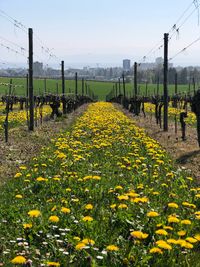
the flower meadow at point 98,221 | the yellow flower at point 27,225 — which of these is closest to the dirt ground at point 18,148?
the flower meadow at point 98,221

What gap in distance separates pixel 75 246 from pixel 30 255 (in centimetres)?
60

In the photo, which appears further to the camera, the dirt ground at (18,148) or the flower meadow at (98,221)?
the dirt ground at (18,148)

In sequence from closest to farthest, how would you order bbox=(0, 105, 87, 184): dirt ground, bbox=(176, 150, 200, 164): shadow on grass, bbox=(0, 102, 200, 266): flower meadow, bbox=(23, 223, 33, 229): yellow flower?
bbox=(0, 102, 200, 266): flower meadow
bbox=(23, 223, 33, 229): yellow flower
bbox=(0, 105, 87, 184): dirt ground
bbox=(176, 150, 200, 164): shadow on grass

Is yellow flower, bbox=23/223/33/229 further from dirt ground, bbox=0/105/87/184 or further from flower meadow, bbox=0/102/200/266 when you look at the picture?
dirt ground, bbox=0/105/87/184

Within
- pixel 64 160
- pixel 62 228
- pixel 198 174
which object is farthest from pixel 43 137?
pixel 62 228

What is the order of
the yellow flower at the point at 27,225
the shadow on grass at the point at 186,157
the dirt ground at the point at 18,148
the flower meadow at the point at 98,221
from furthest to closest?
the shadow on grass at the point at 186,157 < the dirt ground at the point at 18,148 < the yellow flower at the point at 27,225 < the flower meadow at the point at 98,221

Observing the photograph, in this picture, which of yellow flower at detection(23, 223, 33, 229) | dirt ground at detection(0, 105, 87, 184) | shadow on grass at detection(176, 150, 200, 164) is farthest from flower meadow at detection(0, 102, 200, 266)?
shadow on grass at detection(176, 150, 200, 164)

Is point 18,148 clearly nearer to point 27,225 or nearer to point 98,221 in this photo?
point 98,221

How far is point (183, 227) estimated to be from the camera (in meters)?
7.25

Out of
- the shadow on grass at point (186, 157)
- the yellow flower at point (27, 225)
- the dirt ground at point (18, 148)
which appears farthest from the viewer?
the shadow on grass at point (186, 157)

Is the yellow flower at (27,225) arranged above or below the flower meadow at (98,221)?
above

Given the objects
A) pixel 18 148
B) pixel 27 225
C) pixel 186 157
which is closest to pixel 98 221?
pixel 27 225

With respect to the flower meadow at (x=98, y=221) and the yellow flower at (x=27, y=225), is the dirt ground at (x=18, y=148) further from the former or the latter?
the yellow flower at (x=27, y=225)

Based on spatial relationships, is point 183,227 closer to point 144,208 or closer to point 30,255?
point 144,208
